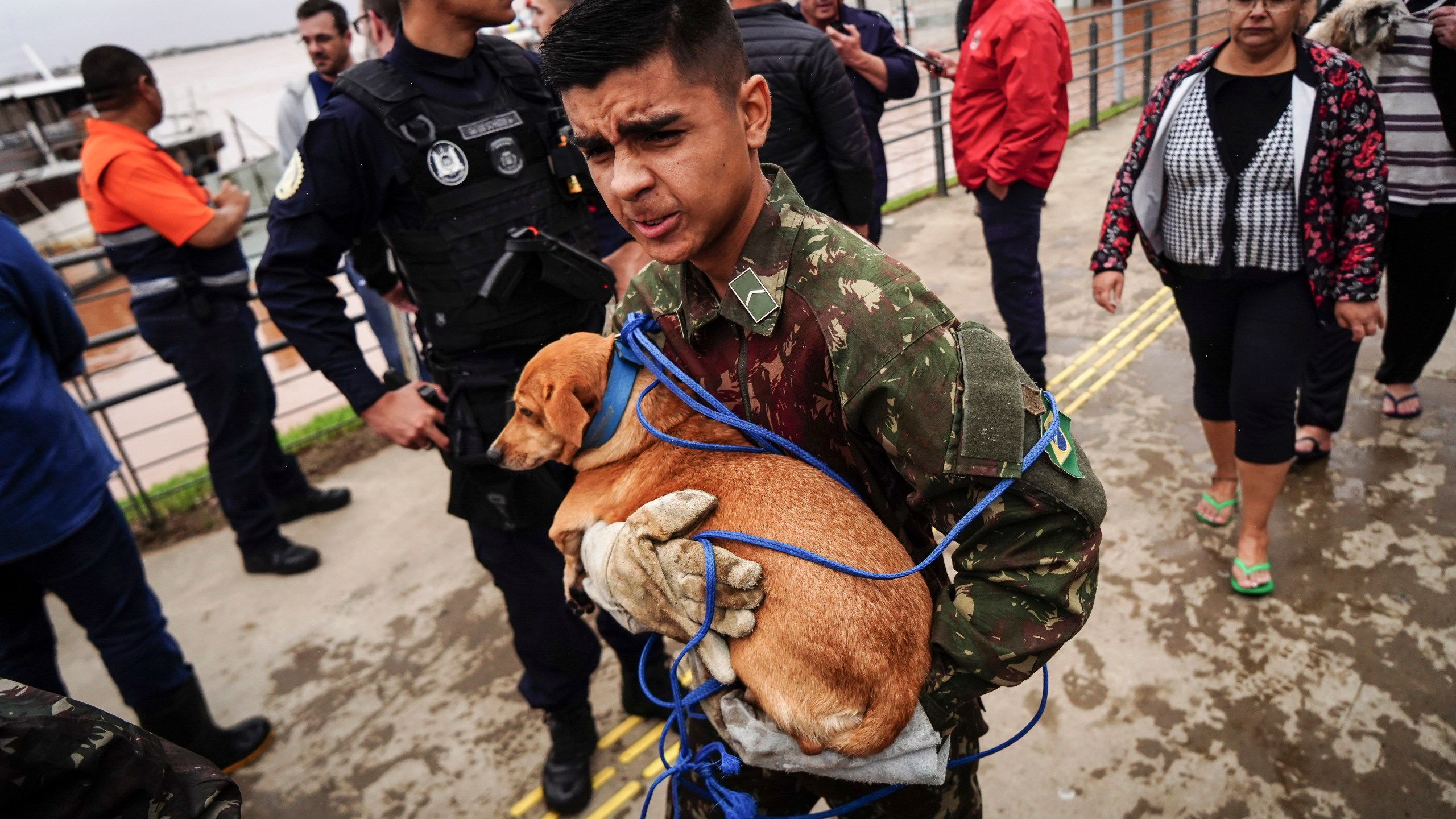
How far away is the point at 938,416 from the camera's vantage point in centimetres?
115

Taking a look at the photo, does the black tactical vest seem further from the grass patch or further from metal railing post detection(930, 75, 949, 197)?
metal railing post detection(930, 75, 949, 197)

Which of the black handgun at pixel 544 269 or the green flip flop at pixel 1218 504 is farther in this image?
the green flip flop at pixel 1218 504

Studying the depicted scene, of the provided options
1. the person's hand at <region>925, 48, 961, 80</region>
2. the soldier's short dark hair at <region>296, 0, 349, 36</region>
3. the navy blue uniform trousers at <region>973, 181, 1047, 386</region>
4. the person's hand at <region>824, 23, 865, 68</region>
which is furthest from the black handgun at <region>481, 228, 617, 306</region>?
the person's hand at <region>925, 48, 961, 80</region>

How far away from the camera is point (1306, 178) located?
260cm

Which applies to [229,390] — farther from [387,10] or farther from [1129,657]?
[1129,657]

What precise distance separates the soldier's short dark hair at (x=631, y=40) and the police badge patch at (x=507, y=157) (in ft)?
3.95

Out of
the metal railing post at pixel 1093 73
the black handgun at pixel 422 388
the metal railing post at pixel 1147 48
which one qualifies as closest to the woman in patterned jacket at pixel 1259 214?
the black handgun at pixel 422 388

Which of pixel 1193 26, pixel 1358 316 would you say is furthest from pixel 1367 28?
pixel 1193 26

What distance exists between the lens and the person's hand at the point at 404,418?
93.2 inches

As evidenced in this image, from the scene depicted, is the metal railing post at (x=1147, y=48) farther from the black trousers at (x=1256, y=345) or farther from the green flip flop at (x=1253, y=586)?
the green flip flop at (x=1253, y=586)

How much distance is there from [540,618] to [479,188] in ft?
4.41

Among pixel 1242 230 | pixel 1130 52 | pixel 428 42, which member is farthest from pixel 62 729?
pixel 1130 52

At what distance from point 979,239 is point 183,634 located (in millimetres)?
6349

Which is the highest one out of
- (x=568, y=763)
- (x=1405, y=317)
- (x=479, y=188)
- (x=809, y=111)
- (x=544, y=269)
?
(x=479, y=188)
